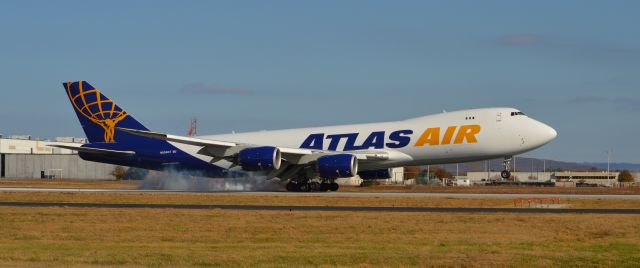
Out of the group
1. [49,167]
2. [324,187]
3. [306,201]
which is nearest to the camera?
[306,201]

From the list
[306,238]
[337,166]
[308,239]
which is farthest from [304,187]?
[308,239]

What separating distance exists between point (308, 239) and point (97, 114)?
1559 inches

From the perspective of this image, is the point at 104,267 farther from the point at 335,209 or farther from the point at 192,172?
the point at 192,172

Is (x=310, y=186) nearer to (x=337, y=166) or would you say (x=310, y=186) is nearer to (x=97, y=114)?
(x=337, y=166)

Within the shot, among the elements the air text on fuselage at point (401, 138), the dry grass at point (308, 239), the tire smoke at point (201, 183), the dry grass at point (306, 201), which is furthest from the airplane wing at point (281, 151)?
the dry grass at point (308, 239)

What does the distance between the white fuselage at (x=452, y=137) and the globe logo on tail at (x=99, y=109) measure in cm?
1588

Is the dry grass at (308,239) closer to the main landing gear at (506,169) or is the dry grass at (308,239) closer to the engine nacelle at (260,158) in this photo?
the engine nacelle at (260,158)

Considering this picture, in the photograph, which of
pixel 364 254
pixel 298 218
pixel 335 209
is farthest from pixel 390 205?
pixel 364 254

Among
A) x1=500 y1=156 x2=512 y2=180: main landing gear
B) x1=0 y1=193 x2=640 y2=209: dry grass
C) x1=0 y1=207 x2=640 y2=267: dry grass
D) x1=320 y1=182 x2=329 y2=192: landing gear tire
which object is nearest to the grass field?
x1=0 y1=207 x2=640 y2=267: dry grass

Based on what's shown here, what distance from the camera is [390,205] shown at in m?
41.3

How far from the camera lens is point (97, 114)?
62.3 metres

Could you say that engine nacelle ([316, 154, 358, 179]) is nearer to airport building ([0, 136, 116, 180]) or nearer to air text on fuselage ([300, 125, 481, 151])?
air text on fuselage ([300, 125, 481, 151])

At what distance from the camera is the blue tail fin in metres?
62.2

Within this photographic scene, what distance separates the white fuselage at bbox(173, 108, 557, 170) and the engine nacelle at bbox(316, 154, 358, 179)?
2.62 m
